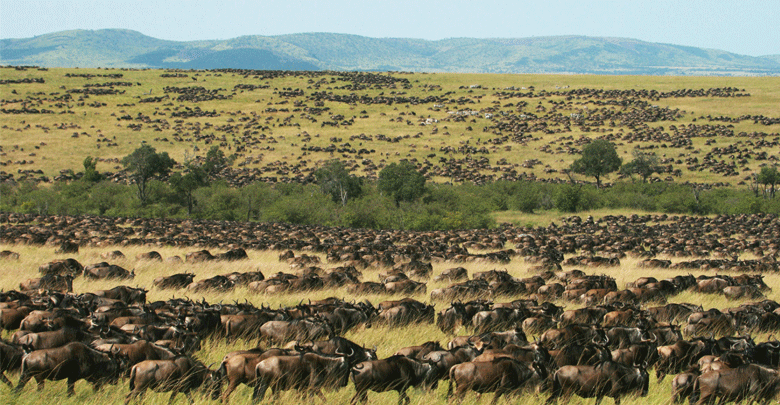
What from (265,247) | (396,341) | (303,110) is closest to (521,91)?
(303,110)

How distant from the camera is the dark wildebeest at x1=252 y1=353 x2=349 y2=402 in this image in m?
6.89

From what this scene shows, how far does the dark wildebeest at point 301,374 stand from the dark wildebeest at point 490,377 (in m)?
1.55

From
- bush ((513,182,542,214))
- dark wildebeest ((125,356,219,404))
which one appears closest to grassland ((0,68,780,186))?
bush ((513,182,542,214))

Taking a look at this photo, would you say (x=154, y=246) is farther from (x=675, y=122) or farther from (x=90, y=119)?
(x=675, y=122)

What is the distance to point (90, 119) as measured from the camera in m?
87.4

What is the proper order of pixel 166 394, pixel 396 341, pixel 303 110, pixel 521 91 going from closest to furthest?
pixel 166 394, pixel 396 341, pixel 303 110, pixel 521 91

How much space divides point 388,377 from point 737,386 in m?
4.72

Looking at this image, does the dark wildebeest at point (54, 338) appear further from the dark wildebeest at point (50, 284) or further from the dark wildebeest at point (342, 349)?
the dark wildebeest at point (50, 284)

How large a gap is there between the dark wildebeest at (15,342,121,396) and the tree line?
121ft

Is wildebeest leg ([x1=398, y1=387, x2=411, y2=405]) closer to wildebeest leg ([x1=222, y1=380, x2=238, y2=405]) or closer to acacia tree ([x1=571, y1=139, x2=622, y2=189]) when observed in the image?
wildebeest leg ([x1=222, y1=380, x2=238, y2=405])

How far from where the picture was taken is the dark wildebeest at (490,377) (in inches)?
275

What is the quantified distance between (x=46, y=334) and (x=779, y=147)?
85499 mm

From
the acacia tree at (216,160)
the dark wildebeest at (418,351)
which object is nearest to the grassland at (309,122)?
the acacia tree at (216,160)

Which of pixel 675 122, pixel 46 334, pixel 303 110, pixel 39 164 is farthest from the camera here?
pixel 303 110
